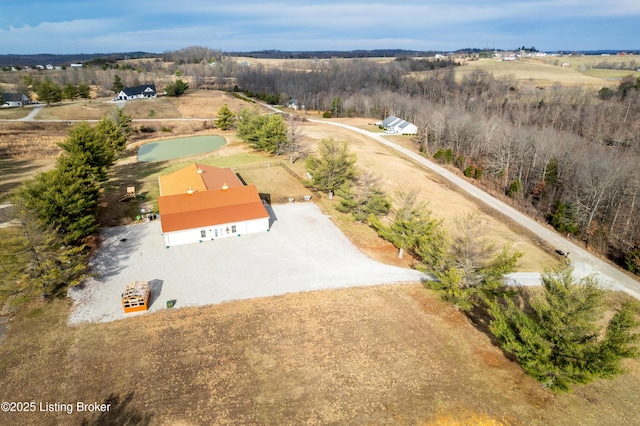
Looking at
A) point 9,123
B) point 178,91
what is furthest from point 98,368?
point 178,91

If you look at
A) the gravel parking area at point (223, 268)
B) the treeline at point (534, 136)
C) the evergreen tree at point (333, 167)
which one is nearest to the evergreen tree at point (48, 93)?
the treeline at point (534, 136)

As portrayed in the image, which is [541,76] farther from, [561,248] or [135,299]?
[135,299]

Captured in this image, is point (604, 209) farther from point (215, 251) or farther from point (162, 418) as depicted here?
point (162, 418)

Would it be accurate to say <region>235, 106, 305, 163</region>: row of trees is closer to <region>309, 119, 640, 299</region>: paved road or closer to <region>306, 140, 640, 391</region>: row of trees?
<region>309, 119, 640, 299</region>: paved road

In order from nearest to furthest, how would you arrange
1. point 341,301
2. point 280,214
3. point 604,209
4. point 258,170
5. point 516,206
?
point 341,301 < point 280,214 < point 604,209 < point 516,206 < point 258,170

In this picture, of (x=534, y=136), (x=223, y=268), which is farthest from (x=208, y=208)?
(x=534, y=136)

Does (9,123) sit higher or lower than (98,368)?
higher

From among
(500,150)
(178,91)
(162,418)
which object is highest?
(178,91)

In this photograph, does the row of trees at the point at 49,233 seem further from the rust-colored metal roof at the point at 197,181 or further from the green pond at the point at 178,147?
the green pond at the point at 178,147
